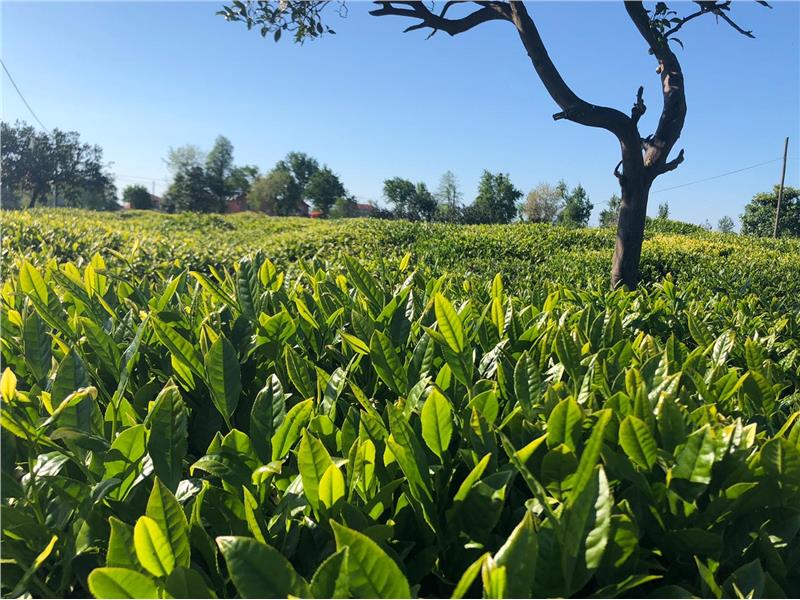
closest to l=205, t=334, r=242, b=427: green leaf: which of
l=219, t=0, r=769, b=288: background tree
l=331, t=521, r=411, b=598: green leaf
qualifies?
l=331, t=521, r=411, b=598: green leaf

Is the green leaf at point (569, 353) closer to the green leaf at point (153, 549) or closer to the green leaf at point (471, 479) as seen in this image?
the green leaf at point (471, 479)

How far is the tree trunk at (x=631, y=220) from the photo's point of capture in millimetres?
5723

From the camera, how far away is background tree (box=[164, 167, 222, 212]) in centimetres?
6738

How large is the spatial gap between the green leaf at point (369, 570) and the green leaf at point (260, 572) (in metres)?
0.08

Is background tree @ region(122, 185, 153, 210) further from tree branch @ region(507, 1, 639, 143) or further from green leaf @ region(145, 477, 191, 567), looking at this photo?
green leaf @ region(145, 477, 191, 567)

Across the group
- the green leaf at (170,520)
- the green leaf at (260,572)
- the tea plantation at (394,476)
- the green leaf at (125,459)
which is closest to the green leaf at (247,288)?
the tea plantation at (394,476)

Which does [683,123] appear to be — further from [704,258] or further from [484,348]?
[484,348]

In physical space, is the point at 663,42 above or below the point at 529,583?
above

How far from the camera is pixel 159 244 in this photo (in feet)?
18.9

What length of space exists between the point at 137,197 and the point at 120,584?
2834 inches

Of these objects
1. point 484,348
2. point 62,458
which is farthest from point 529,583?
point 484,348

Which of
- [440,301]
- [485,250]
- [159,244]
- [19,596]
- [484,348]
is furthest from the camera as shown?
[485,250]

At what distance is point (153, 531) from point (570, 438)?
0.69 m

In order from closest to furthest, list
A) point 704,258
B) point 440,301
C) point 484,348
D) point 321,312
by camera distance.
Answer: point 440,301, point 484,348, point 321,312, point 704,258
